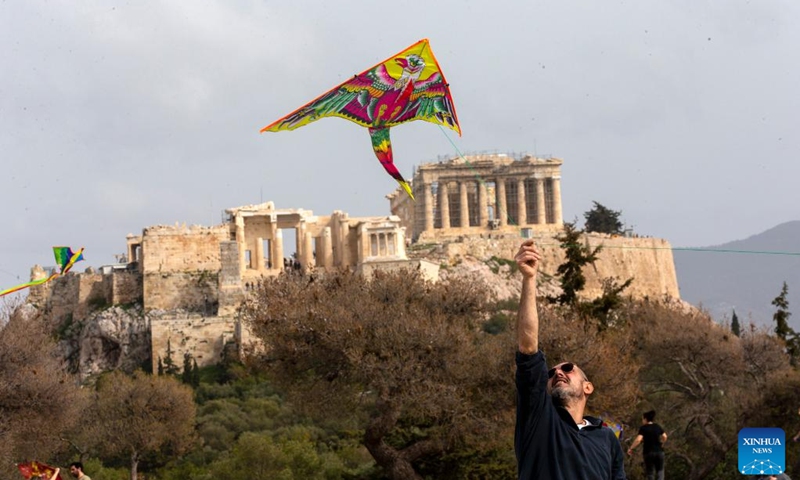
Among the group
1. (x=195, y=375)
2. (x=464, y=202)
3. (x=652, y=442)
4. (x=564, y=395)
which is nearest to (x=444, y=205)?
(x=464, y=202)

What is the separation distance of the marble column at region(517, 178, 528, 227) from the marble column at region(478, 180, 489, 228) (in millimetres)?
1968

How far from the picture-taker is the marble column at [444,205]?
72.4 metres

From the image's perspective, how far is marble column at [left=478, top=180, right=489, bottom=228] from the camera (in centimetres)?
7200

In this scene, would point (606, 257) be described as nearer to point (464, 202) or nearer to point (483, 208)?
point (483, 208)

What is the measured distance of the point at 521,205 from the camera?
237 feet

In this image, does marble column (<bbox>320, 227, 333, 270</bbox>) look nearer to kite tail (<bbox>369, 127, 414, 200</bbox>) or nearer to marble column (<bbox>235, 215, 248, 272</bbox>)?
marble column (<bbox>235, 215, 248, 272</bbox>)

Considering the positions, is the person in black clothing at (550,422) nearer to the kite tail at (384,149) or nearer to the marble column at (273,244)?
the kite tail at (384,149)

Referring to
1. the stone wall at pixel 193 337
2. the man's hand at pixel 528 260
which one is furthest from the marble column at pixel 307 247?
the man's hand at pixel 528 260

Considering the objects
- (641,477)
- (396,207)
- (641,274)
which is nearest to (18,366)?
(641,477)

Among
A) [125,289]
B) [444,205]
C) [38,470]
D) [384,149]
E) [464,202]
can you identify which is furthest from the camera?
[464,202]

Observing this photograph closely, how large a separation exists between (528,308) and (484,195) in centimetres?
6754

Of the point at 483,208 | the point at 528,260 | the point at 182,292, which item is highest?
the point at 483,208

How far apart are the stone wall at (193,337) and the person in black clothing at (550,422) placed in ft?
166

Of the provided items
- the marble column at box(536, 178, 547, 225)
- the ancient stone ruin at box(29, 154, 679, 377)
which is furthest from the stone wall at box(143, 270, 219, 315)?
the marble column at box(536, 178, 547, 225)
